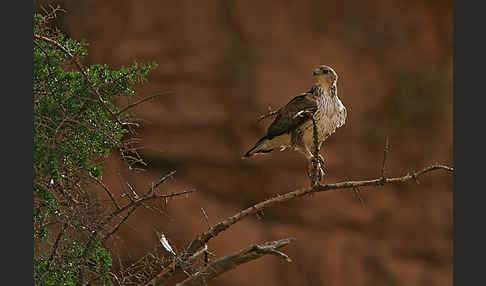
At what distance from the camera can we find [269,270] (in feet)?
16.9

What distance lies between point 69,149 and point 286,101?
9.10 feet

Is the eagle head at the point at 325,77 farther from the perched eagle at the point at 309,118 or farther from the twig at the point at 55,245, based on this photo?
the twig at the point at 55,245

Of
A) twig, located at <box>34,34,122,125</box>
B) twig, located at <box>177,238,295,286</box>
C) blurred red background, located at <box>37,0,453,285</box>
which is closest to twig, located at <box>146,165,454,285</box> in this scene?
twig, located at <box>177,238,295,286</box>

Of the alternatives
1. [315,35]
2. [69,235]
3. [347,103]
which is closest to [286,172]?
[347,103]

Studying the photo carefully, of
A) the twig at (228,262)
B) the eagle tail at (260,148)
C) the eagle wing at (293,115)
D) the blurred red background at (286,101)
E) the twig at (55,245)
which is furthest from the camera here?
the blurred red background at (286,101)

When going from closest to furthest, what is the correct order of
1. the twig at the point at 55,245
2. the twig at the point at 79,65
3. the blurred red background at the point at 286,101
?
the twig at the point at 79,65 → the twig at the point at 55,245 → the blurred red background at the point at 286,101

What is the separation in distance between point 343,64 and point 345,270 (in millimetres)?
1483

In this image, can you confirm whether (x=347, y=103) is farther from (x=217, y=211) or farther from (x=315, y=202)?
(x=217, y=211)

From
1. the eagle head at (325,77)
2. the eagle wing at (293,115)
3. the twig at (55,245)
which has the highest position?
the eagle head at (325,77)

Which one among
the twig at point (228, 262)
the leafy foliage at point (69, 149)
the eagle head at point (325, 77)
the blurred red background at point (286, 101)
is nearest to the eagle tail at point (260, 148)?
the eagle head at point (325, 77)

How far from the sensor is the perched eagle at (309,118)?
2.97m

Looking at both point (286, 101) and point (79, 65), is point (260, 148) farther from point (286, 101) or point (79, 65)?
point (286, 101)

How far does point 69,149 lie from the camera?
2.50 metres

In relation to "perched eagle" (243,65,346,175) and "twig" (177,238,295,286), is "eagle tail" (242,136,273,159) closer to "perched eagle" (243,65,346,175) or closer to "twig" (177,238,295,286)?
"perched eagle" (243,65,346,175)
